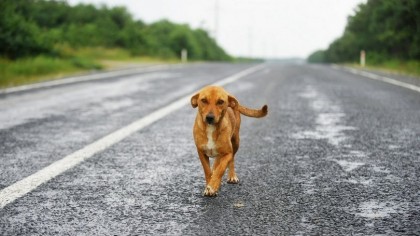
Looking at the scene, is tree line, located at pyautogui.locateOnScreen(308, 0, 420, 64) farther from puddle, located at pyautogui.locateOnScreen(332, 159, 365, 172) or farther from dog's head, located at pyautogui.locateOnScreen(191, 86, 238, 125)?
dog's head, located at pyautogui.locateOnScreen(191, 86, 238, 125)

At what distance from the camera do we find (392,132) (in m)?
6.55

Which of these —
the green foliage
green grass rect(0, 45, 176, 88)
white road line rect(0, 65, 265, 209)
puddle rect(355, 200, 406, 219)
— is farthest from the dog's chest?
the green foliage

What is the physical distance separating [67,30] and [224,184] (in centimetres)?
3941

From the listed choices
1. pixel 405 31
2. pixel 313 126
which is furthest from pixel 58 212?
pixel 405 31

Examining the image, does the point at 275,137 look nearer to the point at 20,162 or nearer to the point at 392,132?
the point at 392,132

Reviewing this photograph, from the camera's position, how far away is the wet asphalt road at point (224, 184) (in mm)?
3121

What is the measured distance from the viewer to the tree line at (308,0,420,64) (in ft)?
84.9

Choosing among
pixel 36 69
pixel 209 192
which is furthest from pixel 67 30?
pixel 209 192

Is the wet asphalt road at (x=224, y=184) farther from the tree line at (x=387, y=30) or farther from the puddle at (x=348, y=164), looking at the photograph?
the tree line at (x=387, y=30)

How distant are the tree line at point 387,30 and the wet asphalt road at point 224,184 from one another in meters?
18.8

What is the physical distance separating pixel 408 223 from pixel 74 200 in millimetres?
2151

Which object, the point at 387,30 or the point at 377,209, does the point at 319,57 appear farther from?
the point at 377,209

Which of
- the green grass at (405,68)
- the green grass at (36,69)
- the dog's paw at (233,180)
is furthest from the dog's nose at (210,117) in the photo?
the green grass at (405,68)

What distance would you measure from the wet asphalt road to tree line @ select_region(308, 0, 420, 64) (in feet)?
61.8
